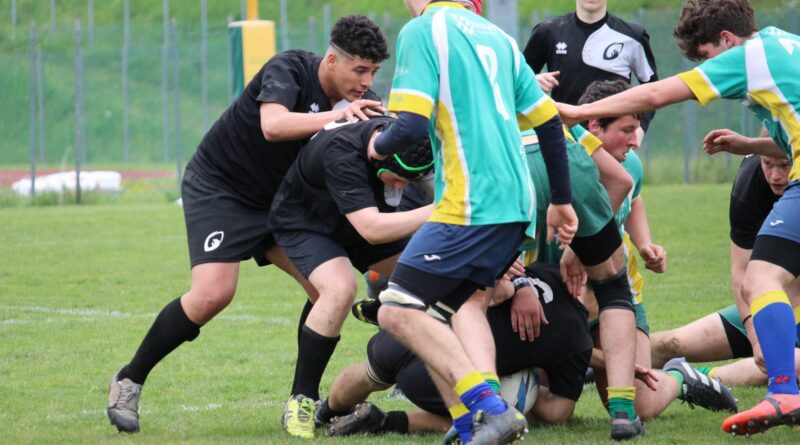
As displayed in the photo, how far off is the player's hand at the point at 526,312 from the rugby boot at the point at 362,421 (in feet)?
2.36

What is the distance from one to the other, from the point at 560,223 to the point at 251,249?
5.58 ft

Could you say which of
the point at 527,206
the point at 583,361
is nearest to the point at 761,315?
the point at 583,361

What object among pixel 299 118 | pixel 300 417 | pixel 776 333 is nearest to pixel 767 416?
pixel 776 333

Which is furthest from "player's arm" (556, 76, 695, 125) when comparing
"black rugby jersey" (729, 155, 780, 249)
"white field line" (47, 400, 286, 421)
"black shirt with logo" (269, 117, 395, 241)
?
"white field line" (47, 400, 286, 421)

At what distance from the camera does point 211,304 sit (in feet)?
19.1

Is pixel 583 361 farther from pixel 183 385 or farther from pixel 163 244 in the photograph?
pixel 163 244

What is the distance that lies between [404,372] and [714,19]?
2.04m

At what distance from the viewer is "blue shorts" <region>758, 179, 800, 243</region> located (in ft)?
17.1

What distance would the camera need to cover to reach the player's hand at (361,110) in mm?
5629

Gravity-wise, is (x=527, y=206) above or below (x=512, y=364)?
above

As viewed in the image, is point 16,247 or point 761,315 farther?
point 16,247

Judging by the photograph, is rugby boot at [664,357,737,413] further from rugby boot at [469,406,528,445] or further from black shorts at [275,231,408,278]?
rugby boot at [469,406,528,445]

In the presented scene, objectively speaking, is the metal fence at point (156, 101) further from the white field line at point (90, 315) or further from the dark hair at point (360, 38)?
the dark hair at point (360, 38)

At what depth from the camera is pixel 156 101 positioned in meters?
25.8
